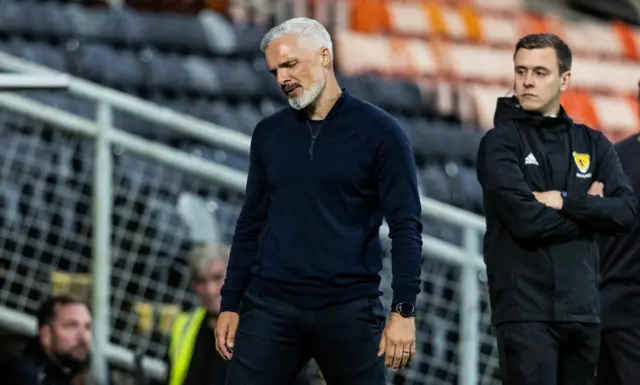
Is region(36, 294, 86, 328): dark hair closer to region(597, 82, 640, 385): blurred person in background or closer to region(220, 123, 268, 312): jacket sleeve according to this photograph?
region(220, 123, 268, 312): jacket sleeve

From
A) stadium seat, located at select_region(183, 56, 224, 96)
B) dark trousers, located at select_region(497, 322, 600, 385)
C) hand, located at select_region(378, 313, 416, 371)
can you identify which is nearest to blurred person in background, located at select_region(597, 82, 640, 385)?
dark trousers, located at select_region(497, 322, 600, 385)

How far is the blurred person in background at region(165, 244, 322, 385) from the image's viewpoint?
542 cm

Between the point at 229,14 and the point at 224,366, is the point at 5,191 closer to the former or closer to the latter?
the point at 224,366

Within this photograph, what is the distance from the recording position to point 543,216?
4254 millimetres

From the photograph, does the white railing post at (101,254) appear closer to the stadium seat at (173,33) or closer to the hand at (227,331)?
the hand at (227,331)

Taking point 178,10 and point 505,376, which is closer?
point 505,376

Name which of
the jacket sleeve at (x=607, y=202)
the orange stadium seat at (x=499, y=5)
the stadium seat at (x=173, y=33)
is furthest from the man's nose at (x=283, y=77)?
the orange stadium seat at (x=499, y=5)

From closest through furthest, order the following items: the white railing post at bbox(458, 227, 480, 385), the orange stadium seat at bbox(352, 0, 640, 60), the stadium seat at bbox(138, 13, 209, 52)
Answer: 1. the white railing post at bbox(458, 227, 480, 385)
2. the stadium seat at bbox(138, 13, 209, 52)
3. the orange stadium seat at bbox(352, 0, 640, 60)

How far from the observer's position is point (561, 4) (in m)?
15.9

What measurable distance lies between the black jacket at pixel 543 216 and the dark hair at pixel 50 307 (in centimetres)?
188

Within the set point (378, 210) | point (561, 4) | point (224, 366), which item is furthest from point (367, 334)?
point (561, 4)

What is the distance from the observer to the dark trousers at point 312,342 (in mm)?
3902

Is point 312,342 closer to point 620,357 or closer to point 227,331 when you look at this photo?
point 227,331

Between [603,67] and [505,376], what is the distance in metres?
10.0
